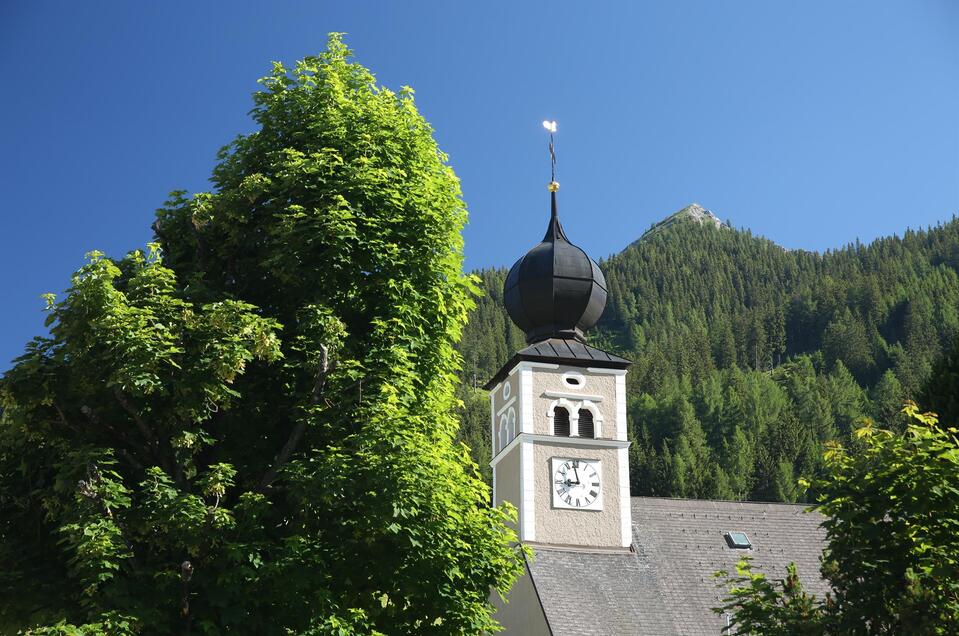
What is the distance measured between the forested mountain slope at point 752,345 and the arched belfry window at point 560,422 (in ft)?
171

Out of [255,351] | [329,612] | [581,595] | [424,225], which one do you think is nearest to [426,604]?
[329,612]

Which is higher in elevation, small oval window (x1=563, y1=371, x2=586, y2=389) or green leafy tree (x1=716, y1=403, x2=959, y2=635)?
small oval window (x1=563, y1=371, x2=586, y2=389)

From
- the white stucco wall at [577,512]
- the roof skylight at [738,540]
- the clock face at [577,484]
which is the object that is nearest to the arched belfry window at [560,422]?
the white stucco wall at [577,512]

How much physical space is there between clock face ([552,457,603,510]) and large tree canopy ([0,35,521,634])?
14.4 m

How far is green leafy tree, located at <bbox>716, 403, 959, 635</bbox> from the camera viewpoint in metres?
13.7

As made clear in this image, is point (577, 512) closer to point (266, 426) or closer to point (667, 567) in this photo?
point (667, 567)

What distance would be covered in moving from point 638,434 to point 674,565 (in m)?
75.5

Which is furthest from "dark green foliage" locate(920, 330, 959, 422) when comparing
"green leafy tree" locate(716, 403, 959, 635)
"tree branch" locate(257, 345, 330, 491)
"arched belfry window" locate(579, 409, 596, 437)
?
"tree branch" locate(257, 345, 330, 491)

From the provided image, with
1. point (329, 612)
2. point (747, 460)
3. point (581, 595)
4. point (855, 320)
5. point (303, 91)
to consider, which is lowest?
point (329, 612)

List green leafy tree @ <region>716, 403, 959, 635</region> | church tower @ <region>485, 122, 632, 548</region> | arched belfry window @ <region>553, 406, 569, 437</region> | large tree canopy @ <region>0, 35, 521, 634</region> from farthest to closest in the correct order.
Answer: arched belfry window @ <region>553, 406, 569, 437</region>, church tower @ <region>485, 122, 632, 548</region>, green leafy tree @ <region>716, 403, 959, 635</region>, large tree canopy @ <region>0, 35, 521, 634</region>

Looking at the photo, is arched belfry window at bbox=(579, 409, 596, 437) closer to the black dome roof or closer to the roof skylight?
the black dome roof

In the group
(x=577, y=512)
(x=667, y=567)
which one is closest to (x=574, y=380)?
(x=577, y=512)

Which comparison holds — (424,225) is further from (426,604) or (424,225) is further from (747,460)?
(747,460)

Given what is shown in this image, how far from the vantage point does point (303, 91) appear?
16.9 metres
